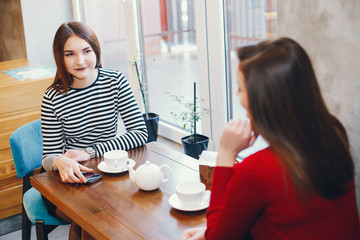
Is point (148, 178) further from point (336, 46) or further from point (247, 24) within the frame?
point (247, 24)

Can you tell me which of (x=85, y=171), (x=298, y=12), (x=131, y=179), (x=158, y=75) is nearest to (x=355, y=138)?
(x=298, y=12)

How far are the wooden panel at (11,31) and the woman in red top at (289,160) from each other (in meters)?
3.44

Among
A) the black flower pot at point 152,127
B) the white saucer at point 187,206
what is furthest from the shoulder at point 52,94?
the black flower pot at point 152,127

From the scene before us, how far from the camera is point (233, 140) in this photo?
3.74 feet

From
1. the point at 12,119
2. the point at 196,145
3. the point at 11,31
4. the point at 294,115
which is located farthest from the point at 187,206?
the point at 11,31

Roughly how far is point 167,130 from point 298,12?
76.0 inches

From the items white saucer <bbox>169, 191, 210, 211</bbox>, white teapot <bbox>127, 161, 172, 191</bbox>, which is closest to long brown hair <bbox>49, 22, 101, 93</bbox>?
white teapot <bbox>127, 161, 172, 191</bbox>

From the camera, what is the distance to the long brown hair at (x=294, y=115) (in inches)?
37.7

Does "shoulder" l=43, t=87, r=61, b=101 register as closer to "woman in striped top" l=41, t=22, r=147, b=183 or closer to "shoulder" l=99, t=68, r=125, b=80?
"woman in striped top" l=41, t=22, r=147, b=183

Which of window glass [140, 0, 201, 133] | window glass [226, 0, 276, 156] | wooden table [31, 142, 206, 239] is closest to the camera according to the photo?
wooden table [31, 142, 206, 239]

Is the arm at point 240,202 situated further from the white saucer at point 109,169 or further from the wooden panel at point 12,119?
the wooden panel at point 12,119

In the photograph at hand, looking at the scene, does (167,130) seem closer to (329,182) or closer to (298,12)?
(298,12)

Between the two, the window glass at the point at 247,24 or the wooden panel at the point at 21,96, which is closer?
the window glass at the point at 247,24

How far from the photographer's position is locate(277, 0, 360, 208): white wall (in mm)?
1354
